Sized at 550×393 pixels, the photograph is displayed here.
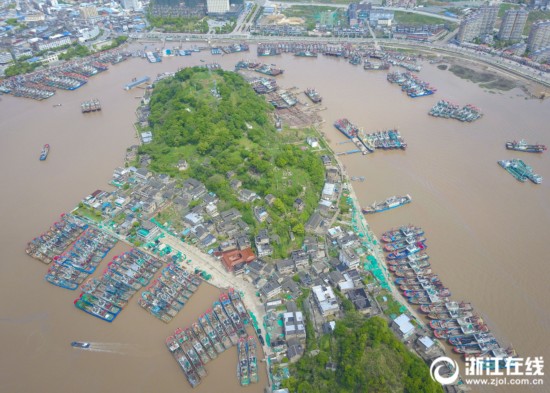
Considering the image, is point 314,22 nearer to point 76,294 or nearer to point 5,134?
point 5,134

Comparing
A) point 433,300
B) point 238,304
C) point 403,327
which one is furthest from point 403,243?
point 238,304

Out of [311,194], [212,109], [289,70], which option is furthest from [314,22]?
[311,194]

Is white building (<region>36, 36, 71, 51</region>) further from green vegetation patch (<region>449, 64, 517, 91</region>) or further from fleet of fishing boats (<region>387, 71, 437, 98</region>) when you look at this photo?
green vegetation patch (<region>449, 64, 517, 91</region>)

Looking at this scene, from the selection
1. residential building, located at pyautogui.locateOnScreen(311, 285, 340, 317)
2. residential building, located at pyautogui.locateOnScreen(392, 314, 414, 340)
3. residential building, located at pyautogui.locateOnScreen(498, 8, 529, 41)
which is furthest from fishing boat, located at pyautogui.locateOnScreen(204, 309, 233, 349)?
residential building, located at pyautogui.locateOnScreen(498, 8, 529, 41)

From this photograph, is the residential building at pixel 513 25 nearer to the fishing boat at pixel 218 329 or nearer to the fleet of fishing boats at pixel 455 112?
the fleet of fishing boats at pixel 455 112

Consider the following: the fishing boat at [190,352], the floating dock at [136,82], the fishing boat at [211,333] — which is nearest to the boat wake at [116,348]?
the fishing boat at [190,352]

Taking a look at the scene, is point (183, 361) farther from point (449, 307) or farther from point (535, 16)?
point (535, 16)
